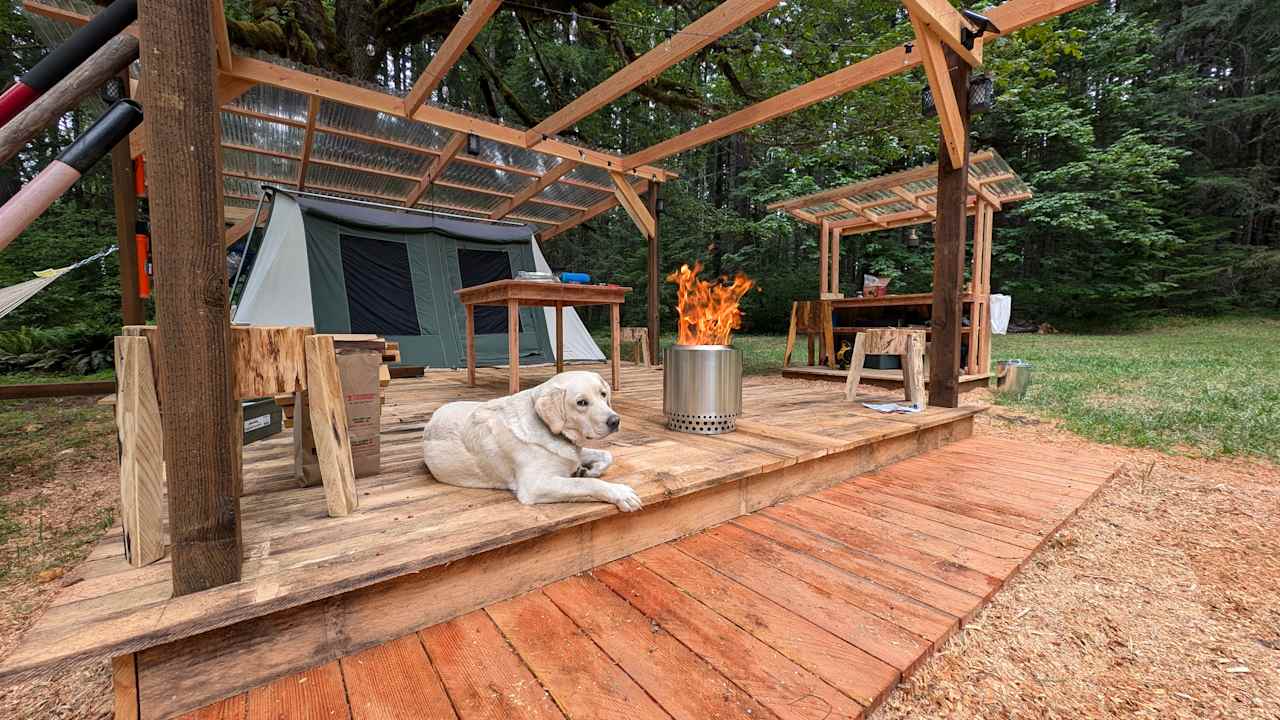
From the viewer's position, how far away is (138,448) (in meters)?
1.35

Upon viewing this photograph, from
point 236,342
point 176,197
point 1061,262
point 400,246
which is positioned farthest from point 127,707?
point 1061,262

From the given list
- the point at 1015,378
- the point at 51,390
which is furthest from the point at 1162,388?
the point at 51,390

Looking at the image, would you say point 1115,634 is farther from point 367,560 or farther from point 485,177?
point 485,177

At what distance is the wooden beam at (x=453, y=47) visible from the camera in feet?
11.4

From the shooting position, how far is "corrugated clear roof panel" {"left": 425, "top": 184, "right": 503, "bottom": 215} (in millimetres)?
7789

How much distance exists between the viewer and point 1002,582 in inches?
69.4

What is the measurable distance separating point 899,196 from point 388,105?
6397mm

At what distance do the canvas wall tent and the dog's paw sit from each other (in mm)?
5918

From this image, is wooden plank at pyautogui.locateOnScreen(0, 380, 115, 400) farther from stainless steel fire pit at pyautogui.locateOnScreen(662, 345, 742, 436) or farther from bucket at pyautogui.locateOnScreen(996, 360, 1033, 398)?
bucket at pyautogui.locateOnScreen(996, 360, 1033, 398)

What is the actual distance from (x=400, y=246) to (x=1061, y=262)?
61.7 ft

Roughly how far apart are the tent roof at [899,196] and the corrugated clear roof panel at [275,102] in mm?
5989

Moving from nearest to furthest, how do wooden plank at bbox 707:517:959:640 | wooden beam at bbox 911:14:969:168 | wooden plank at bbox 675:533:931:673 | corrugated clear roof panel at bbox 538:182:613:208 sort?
wooden plank at bbox 675:533:931:673 → wooden plank at bbox 707:517:959:640 → wooden beam at bbox 911:14:969:168 → corrugated clear roof panel at bbox 538:182:613:208

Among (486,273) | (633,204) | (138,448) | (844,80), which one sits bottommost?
(138,448)

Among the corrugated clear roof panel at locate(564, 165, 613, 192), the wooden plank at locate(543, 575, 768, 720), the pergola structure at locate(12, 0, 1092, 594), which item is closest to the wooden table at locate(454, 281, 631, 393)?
the pergola structure at locate(12, 0, 1092, 594)
